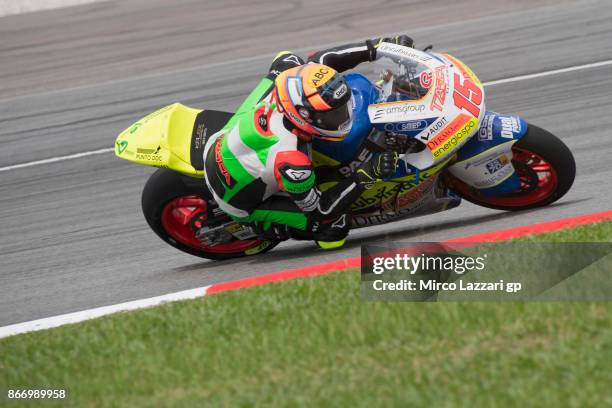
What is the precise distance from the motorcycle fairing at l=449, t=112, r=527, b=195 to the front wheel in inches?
2.5

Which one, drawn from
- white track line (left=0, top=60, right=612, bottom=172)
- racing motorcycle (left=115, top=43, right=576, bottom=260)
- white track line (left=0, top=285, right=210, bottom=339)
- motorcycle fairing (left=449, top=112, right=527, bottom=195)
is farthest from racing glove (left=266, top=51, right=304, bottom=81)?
white track line (left=0, top=60, right=612, bottom=172)

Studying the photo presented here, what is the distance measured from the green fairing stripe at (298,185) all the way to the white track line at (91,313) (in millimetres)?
881

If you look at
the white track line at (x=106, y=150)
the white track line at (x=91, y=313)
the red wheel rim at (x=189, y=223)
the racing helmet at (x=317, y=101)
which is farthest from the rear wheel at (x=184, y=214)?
the white track line at (x=106, y=150)

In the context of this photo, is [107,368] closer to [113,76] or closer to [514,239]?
[514,239]

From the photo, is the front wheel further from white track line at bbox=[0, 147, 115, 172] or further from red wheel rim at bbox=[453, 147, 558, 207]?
white track line at bbox=[0, 147, 115, 172]

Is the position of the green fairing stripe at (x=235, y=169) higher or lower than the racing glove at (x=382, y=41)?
lower

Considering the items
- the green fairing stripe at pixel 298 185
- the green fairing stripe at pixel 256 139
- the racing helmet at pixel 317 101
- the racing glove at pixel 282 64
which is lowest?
the green fairing stripe at pixel 298 185

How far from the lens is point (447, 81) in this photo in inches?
261

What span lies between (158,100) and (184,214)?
5.56 meters

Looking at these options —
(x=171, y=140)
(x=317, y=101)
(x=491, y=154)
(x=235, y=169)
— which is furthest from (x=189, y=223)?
(x=491, y=154)

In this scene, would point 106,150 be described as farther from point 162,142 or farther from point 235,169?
point 235,169

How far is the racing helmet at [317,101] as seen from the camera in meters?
6.38

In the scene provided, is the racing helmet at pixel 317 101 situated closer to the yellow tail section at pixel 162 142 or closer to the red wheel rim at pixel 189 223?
the yellow tail section at pixel 162 142

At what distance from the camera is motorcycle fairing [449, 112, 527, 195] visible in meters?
6.73
